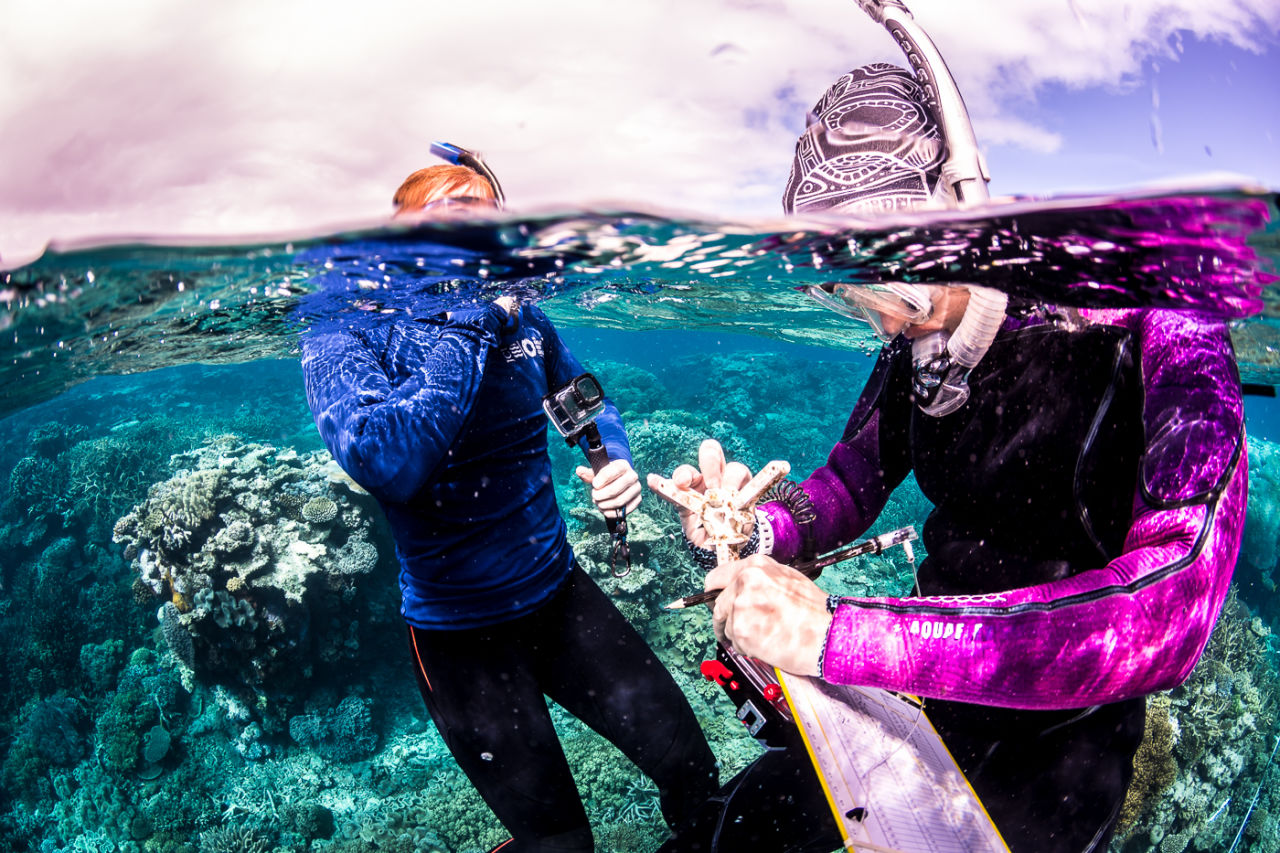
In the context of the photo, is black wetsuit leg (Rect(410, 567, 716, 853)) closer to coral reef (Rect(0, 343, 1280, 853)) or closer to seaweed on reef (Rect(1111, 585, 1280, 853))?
coral reef (Rect(0, 343, 1280, 853))

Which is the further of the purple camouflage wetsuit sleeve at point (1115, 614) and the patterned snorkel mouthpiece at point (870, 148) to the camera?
the patterned snorkel mouthpiece at point (870, 148)

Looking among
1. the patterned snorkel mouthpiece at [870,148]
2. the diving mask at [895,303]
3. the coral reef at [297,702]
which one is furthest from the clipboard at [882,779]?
the coral reef at [297,702]

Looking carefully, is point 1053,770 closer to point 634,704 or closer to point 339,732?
point 634,704

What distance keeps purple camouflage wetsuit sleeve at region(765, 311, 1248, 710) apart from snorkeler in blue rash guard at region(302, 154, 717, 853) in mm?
1550

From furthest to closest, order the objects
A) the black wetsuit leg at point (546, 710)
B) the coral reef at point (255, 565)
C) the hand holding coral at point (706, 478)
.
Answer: the coral reef at point (255, 565) < the black wetsuit leg at point (546, 710) < the hand holding coral at point (706, 478)

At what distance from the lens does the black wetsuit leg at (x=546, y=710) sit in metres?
2.45

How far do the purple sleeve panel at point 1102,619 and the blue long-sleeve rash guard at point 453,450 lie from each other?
1.69 m

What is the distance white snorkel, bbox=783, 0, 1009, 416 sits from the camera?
6.77 ft

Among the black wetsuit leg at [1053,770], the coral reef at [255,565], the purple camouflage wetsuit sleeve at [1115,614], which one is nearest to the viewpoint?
the purple camouflage wetsuit sleeve at [1115,614]

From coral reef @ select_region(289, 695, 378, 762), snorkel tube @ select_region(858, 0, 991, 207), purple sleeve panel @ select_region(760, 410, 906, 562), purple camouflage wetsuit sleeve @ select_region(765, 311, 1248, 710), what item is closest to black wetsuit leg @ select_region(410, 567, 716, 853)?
purple sleeve panel @ select_region(760, 410, 906, 562)

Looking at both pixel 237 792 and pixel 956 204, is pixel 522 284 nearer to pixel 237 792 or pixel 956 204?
pixel 956 204

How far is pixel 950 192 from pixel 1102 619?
1.56m

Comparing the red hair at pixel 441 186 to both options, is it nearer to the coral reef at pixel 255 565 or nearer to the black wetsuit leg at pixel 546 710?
the black wetsuit leg at pixel 546 710

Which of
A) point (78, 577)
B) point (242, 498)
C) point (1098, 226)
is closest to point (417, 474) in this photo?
point (1098, 226)
